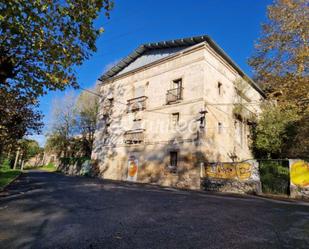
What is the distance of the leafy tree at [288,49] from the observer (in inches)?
437

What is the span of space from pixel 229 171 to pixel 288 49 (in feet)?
25.3

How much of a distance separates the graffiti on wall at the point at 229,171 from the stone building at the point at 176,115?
2.45 feet

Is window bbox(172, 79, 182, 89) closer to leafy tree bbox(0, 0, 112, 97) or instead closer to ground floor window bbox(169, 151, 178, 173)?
ground floor window bbox(169, 151, 178, 173)

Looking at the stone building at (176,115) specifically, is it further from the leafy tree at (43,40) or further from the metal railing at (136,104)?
the leafy tree at (43,40)

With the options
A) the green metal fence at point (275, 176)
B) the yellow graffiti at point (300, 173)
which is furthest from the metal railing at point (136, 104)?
the yellow graffiti at point (300, 173)

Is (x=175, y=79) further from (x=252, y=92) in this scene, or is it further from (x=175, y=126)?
(x=252, y=92)

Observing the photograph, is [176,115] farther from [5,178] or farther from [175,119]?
[5,178]

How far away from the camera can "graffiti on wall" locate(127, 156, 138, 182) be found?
18502 mm

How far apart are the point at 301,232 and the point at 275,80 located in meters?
10.5

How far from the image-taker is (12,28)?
5914mm

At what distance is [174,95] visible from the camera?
56.9 ft

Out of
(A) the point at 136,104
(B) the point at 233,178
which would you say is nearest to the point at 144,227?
(B) the point at 233,178

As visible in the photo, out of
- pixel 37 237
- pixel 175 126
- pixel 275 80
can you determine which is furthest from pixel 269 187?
pixel 37 237

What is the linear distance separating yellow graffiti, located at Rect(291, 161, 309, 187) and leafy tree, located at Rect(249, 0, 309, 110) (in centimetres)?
345
